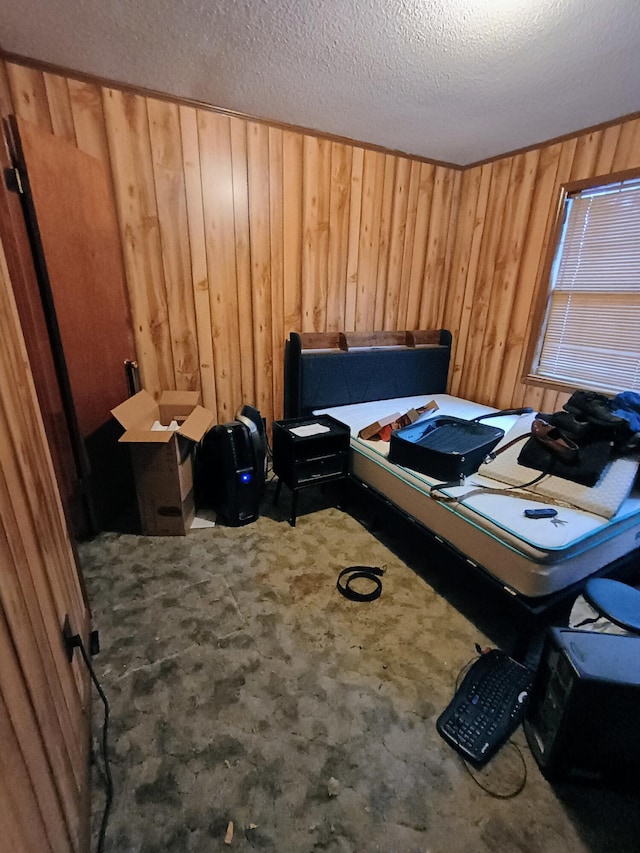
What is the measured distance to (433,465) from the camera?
2006 mm

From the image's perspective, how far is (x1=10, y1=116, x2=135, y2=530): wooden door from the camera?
1858 millimetres

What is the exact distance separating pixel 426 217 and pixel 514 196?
26.4 inches

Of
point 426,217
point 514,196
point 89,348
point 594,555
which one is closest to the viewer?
point 594,555

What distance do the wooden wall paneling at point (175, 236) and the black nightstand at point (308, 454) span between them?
2.79 feet

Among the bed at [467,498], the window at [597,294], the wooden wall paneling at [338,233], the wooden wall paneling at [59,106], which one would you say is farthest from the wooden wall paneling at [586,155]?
the wooden wall paneling at [59,106]

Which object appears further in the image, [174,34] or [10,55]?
[10,55]

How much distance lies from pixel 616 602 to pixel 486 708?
→ 58 cm

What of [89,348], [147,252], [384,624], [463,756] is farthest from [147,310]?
[463,756]

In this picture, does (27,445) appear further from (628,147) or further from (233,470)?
(628,147)

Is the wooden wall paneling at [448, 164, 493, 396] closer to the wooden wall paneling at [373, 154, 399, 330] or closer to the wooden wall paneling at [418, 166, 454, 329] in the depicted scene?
the wooden wall paneling at [418, 166, 454, 329]

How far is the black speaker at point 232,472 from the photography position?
234 cm

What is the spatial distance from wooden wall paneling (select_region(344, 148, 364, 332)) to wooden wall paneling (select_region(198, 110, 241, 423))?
0.86 m

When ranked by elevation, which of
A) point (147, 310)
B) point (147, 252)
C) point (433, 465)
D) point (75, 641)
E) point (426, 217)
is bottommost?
point (75, 641)

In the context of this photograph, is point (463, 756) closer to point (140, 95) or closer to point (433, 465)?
point (433, 465)
